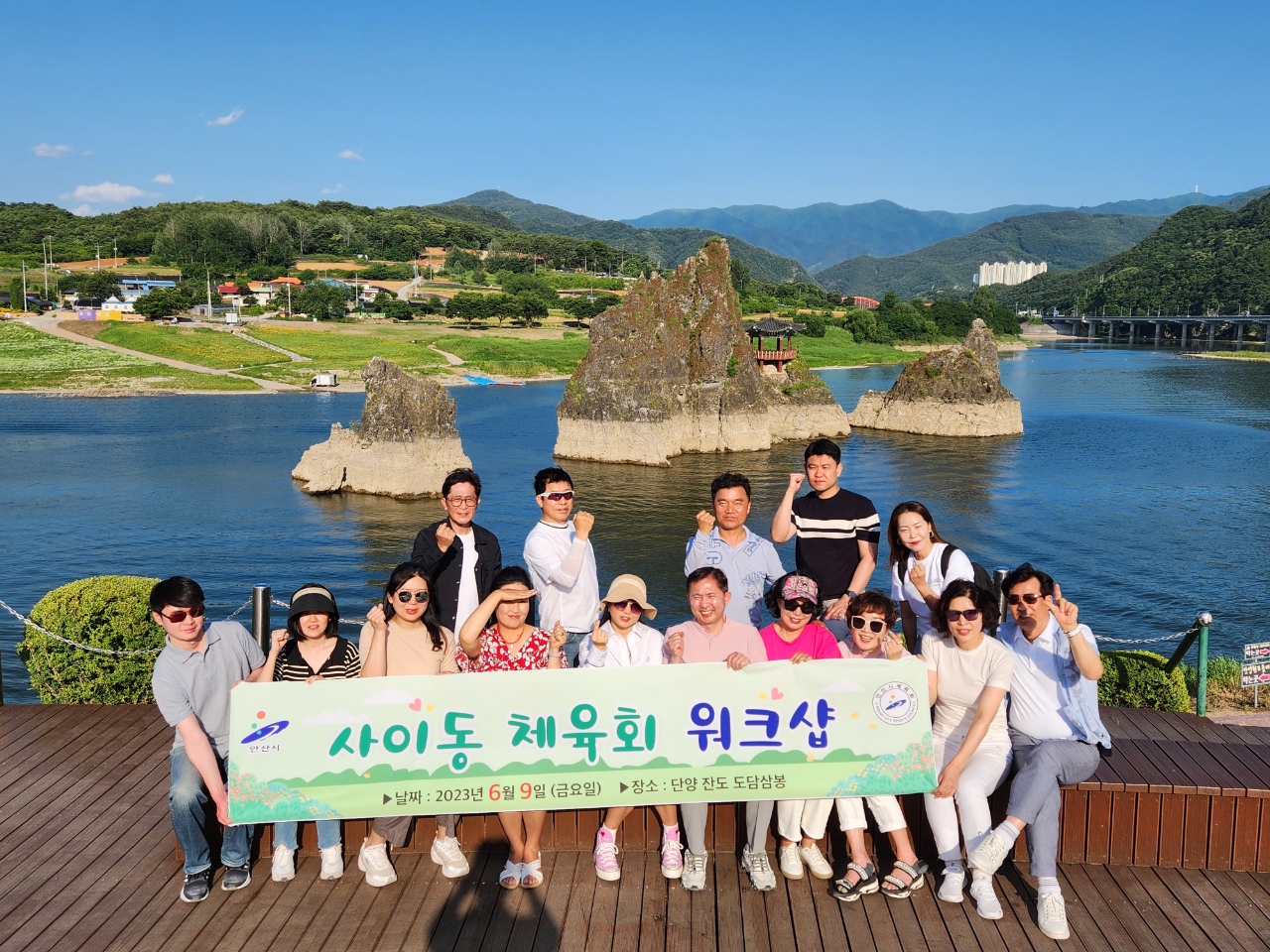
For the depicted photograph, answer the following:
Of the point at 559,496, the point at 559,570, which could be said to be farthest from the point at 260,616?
the point at 559,496

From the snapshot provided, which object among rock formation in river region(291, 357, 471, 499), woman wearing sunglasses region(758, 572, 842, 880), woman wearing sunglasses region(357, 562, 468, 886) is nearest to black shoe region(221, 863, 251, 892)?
woman wearing sunglasses region(357, 562, 468, 886)

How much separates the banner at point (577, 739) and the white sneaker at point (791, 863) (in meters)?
0.49

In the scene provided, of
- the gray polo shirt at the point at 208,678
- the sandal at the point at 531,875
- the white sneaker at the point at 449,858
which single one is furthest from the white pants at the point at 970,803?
the gray polo shirt at the point at 208,678

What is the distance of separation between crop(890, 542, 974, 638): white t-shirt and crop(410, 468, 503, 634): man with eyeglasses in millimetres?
3396

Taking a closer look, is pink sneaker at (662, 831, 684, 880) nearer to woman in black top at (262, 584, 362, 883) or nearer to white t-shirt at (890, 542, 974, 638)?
woman in black top at (262, 584, 362, 883)

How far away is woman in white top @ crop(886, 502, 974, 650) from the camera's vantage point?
7.72 m

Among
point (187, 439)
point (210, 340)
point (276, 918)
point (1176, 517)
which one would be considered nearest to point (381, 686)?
Answer: point (276, 918)

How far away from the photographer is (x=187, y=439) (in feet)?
209

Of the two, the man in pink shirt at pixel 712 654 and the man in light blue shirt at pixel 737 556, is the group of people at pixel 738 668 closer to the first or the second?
the man in pink shirt at pixel 712 654

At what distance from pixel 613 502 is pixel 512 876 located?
3877 centimetres

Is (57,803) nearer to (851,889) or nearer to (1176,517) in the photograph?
(851,889)

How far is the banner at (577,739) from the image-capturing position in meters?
6.72

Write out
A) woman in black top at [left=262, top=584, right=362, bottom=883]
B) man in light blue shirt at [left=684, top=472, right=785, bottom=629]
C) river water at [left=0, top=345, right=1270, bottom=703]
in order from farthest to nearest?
river water at [left=0, top=345, right=1270, bottom=703] → man in light blue shirt at [left=684, top=472, right=785, bottom=629] → woman in black top at [left=262, top=584, right=362, bottom=883]

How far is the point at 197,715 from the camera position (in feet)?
22.4
